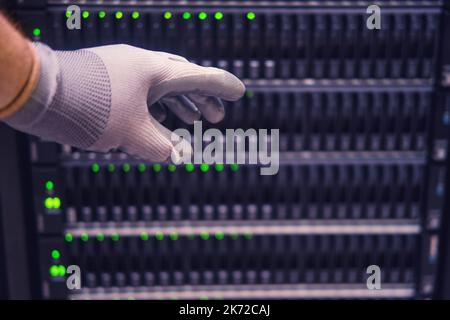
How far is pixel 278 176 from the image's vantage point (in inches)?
58.5

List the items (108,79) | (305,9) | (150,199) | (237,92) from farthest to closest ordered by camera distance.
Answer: (150,199) < (305,9) < (237,92) < (108,79)

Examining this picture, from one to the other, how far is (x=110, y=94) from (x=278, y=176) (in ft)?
1.86

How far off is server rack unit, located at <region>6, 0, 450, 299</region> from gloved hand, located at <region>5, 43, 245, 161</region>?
24 cm

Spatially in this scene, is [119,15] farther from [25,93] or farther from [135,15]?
[25,93]

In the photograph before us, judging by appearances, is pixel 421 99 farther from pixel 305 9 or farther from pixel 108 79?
pixel 108 79

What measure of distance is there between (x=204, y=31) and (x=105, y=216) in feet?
1.81

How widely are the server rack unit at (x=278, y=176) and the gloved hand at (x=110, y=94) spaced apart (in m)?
0.24

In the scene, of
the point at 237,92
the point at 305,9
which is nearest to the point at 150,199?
the point at 237,92

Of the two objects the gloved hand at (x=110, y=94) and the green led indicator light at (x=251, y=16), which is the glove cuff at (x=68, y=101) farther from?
the green led indicator light at (x=251, y=16)

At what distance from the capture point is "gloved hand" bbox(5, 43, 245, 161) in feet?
3.38

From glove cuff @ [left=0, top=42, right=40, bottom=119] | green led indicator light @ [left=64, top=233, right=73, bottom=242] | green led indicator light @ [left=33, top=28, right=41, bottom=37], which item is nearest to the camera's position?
glove cuff @ [left=0, top=42, right=40, bottom=119]

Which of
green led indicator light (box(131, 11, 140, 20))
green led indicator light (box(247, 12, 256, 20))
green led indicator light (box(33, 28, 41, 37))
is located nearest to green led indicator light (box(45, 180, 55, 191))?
green led indicator light (box(33, 28, 41, 37))

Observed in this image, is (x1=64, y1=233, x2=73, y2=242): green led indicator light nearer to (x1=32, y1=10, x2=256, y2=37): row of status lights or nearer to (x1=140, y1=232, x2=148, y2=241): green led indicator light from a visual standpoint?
(x1=140, y1=232, x2=148, y2=241): green led indicator light

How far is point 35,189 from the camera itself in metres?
1.47
